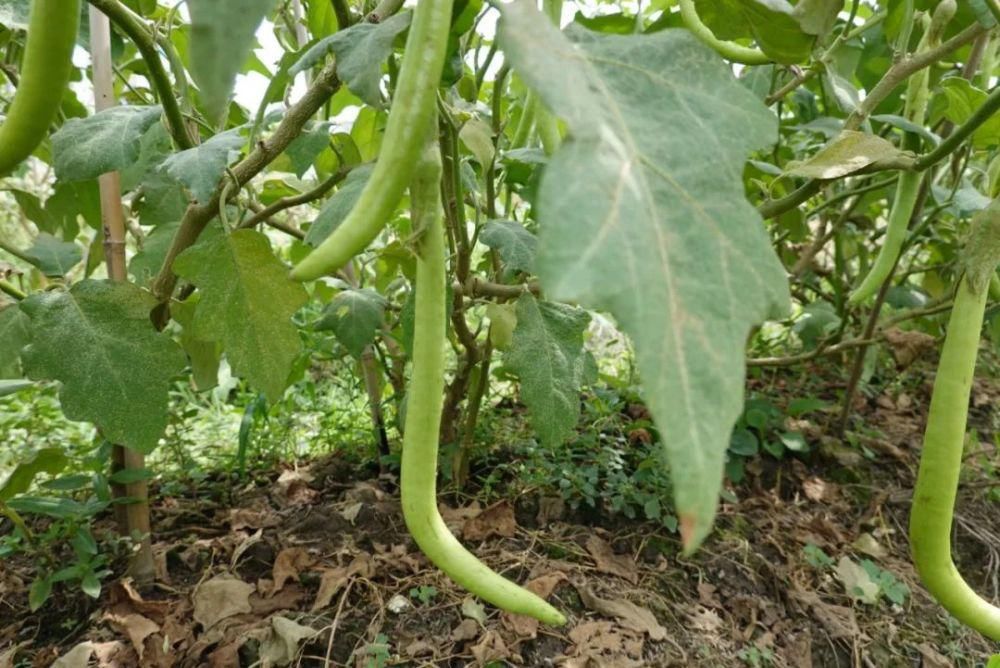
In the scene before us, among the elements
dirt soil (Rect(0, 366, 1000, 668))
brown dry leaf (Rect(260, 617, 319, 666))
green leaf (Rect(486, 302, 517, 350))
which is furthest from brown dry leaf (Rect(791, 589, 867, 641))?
brown dry leaf (Rect(260, 617, 319, 666))

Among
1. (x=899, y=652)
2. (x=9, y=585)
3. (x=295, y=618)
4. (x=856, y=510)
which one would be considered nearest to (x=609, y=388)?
(x=856, y=510)

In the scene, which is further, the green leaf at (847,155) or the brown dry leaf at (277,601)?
the brown dry leaf at (277,601)

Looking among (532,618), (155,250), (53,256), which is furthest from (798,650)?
(53,256)

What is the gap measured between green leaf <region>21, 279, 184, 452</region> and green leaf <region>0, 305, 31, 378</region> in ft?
0.34

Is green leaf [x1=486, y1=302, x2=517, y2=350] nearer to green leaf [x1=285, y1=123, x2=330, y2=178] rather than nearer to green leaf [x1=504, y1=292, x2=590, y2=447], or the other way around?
green leaf [x1=504, y1=292, x2=590, y2=447]

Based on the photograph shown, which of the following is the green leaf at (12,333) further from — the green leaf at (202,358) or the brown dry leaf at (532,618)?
the brown dry leaf at (532,618)

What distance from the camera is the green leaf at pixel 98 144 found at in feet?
2.35

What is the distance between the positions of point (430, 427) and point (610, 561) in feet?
2.71

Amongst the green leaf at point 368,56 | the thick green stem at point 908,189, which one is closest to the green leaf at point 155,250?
the green leaf at point 368,56

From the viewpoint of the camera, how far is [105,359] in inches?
31.2

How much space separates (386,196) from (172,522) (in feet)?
3.71

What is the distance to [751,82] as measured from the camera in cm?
113

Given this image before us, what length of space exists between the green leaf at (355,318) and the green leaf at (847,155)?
63 cm

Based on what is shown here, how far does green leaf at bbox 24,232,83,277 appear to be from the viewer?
1012 mm
